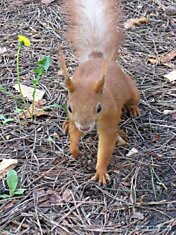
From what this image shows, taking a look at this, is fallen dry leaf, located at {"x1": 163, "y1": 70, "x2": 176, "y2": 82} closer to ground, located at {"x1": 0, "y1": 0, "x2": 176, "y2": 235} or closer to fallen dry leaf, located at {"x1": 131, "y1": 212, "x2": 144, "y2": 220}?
ground, located at {"x1": 0, "y1": 0, "x2": 176, "y2": 235}

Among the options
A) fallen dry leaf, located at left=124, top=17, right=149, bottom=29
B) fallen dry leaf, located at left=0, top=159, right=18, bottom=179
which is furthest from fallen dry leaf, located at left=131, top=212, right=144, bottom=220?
fallen dry leaf, located at left=124, top=17, right=149, bottom=29

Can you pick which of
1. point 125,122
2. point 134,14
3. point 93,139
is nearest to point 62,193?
point 93,139

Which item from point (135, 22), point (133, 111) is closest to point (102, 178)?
point (133, 111)

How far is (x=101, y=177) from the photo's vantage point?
2428mm

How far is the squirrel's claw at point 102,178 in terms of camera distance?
242 cm

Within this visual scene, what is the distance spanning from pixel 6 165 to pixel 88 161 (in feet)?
1.26

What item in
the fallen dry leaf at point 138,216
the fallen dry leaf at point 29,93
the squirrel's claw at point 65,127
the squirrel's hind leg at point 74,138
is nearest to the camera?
the fallen dry leaf at point 138,216

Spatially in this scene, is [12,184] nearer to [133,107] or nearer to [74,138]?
[74,138]

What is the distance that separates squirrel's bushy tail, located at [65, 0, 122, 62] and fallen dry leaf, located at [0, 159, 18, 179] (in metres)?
0.70

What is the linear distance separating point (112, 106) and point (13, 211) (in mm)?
632

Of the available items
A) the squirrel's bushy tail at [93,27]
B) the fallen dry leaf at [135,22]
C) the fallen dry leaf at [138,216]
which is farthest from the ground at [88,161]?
the squirrel's bushy tail at [93,27]

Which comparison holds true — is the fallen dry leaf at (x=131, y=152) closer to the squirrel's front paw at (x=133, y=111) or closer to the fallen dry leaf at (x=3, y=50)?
the squirrel's front paw at (x=133, y=111)

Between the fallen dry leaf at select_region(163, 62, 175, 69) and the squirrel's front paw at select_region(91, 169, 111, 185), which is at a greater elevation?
the fallen dry leaf at select_region(163, 62, 175, 69)

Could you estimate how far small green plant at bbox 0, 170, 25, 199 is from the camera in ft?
7.77
